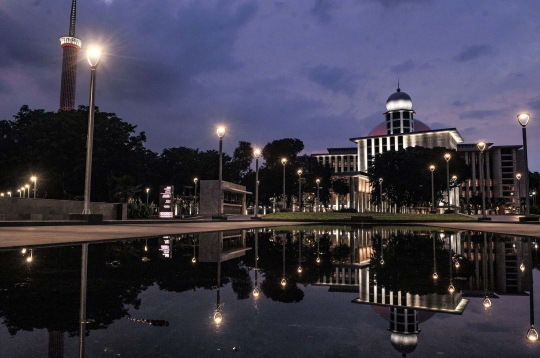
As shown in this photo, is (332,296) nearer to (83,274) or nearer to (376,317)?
(376,317)

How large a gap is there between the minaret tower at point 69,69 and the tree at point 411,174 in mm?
115100

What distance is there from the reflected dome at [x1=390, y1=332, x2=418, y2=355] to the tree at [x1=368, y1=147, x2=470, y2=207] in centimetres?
6518

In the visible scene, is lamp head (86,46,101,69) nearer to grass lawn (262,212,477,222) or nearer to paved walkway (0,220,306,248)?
paved walkway (0,220,306,248)

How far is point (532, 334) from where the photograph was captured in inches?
122

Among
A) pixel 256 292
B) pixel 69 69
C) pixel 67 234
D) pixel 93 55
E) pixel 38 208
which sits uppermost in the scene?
pixel 69 69

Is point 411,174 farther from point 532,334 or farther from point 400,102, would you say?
point 400,102

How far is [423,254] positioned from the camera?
30.6 ft

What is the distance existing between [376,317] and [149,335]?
1965 millimetres

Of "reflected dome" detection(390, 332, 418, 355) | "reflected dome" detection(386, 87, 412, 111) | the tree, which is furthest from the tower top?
"reflected dome" detection(390, 332, 418, 355)

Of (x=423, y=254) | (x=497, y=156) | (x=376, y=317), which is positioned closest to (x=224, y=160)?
(x=423, y=254)

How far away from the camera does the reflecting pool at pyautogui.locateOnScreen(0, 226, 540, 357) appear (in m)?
2.76

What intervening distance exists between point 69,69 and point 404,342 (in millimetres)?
168241

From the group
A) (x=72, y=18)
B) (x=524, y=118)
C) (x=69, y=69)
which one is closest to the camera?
(x=524, y=118)

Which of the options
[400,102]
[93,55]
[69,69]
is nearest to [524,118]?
[93,55]
